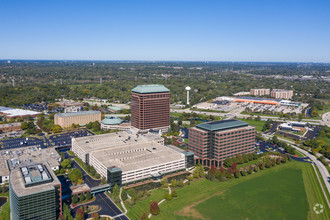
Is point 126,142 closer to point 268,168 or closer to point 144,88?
point 144,88

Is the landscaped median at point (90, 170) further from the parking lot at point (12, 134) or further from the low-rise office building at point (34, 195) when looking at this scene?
the parking lot at point (12, 134)

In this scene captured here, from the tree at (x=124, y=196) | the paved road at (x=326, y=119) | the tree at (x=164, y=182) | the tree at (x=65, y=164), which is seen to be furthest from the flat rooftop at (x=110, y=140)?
the paved road at (x=326, y=119)

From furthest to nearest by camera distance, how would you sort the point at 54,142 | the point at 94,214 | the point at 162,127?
the point at 162,127 < the point at 54,142 < the point at 94,214

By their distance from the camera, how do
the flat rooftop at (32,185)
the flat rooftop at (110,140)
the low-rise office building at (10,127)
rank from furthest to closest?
the low-rise office building at (10,127), the flat rooftop at (110,140), the flat rooftop at (32,185)

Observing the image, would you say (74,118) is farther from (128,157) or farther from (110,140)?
(128,157)

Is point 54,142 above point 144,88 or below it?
below

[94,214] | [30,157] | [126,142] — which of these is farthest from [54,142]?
[94,214]
